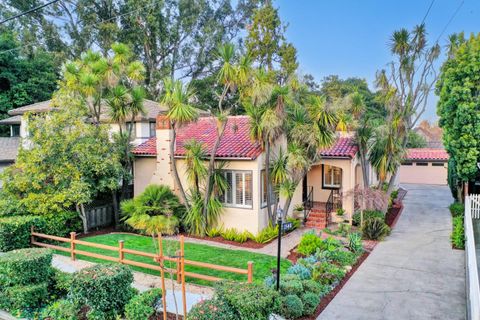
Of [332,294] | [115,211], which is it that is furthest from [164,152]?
[332,294]

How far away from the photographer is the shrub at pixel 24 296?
827 centimetres

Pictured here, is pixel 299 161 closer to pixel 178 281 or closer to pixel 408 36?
pixel 178 281

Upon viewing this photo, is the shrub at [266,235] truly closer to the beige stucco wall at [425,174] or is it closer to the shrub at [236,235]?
the shrub at [236,235]

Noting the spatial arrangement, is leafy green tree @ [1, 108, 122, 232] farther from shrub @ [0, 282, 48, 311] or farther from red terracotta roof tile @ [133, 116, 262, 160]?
shrub @ [0, 282, 48, 311]

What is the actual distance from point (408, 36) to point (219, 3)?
88.9ft

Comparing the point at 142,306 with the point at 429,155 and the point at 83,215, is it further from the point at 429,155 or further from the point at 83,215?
the point at 429,155

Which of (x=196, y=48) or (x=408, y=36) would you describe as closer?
(x=408, y=36)

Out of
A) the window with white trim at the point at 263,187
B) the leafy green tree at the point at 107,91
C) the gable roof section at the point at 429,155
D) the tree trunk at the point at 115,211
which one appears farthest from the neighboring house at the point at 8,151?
the gable roof section at the point at 429,155

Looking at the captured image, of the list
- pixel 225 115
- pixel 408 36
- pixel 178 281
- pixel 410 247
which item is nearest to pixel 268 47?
pixel 408 36

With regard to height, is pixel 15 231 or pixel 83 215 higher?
pixel 83 215

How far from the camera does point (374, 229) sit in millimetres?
14695

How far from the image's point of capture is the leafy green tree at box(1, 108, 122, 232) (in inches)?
550

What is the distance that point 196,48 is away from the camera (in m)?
37.5

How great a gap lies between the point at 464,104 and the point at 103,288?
16.9 m
